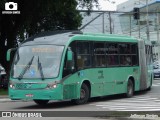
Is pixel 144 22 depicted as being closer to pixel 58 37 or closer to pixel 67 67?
pixel 58 37

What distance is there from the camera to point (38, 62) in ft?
64.0

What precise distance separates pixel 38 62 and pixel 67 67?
116cm

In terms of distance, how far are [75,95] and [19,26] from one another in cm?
1684

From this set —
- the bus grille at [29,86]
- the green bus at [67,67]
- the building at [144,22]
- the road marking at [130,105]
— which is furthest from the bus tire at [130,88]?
the building at [144,22]

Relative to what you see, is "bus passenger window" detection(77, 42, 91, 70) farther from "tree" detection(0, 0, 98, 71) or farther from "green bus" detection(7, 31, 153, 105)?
"tree" detection(0, 0, 98, 71)

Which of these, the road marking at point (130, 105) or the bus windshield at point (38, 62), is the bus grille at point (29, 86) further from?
the road marking at point (130, 105)

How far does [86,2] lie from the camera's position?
124ft

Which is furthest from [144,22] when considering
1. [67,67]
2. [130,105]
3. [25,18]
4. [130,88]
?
[67,67]

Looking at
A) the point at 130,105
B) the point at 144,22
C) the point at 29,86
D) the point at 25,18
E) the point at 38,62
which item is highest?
the point at 144,22

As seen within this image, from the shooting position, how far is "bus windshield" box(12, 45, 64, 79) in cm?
1923

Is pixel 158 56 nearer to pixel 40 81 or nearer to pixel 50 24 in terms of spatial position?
pixel 50 24

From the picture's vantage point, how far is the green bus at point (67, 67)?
19141mm

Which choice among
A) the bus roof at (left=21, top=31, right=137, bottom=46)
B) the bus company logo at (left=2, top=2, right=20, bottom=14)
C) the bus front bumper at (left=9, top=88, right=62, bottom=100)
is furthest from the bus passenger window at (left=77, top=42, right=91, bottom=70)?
the bus company logo at (left=2, top=2, right=20, bottom=14)

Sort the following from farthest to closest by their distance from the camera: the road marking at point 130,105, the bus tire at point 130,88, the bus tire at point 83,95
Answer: the bus tire at point 130,88 < the bus tire at point 83,95 < the road marking at point 130,105
